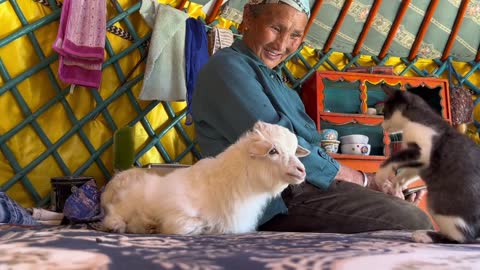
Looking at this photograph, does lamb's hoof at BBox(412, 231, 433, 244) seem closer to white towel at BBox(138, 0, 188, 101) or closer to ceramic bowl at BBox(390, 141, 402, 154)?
ceramic bowl at BBox(390, 141, 402, 154)

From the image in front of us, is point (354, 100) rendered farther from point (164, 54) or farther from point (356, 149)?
point (164, 54)

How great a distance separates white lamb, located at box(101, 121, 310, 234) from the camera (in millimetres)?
750

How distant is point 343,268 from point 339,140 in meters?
1.83

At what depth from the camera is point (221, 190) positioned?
78 centimetres

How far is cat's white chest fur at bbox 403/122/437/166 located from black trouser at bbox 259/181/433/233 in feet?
1.05

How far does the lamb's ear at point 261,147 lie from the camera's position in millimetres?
755

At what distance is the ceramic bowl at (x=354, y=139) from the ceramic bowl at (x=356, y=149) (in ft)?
0.05

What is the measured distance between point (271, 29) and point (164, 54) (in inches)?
33.3

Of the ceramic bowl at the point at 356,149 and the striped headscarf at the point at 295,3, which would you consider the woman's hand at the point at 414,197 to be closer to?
the striped headscarf at the point at 295,3

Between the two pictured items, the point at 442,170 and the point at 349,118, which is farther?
the point at 349,118

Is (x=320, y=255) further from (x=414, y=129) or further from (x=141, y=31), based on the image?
(x=141, y=31)

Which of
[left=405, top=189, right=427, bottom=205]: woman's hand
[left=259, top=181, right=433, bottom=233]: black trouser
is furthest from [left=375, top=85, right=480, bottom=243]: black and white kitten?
[left=405, top=189, right=427, bottom=205]: woman's hand

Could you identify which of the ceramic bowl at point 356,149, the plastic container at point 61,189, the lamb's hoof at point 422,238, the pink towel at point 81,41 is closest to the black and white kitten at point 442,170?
the lamb's hoof at point 422,238

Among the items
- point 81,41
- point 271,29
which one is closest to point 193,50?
point 81,41
